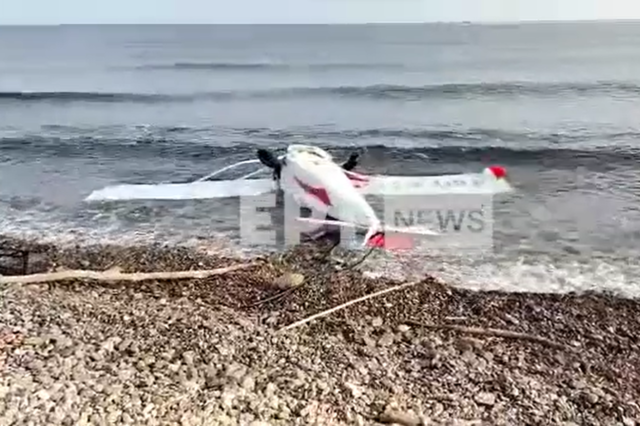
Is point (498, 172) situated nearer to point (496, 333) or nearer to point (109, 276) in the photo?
point (496, 333)

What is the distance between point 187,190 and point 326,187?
0.66m

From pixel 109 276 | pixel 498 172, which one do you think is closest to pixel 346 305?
pixel 109 276

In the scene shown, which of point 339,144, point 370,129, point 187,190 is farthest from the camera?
point 370,129

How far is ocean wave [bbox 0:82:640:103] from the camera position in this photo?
5.98m

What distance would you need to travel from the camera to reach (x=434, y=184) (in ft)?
10.4

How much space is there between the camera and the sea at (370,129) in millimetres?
2373

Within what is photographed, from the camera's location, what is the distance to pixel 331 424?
1188 mm

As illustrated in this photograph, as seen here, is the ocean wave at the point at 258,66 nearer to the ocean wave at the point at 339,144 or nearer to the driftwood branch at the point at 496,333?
the ocean wave at the point at 339,144

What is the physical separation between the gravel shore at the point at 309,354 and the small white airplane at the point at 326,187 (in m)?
0.49

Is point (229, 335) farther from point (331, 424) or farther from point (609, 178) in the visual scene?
point (609, 178)

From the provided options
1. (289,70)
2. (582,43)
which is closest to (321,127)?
(289,70)

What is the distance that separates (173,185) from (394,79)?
4.10 m

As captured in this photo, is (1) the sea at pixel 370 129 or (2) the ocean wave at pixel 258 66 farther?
(2) the ocean wave at pixel 258 66

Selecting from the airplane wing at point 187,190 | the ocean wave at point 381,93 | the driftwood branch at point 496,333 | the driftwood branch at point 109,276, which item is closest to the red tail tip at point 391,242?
the driftwood branch at point 109,276
